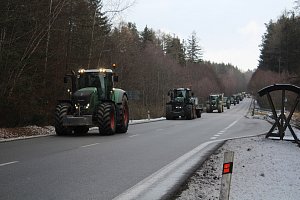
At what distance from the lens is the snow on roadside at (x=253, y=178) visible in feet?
24.9

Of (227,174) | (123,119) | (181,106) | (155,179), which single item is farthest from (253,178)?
(181,106)

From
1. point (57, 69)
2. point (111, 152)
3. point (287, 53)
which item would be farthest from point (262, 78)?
point (111, 152)

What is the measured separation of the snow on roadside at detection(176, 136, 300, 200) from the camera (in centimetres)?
758

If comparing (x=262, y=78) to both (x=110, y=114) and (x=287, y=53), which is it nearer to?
(x=287, y=53)

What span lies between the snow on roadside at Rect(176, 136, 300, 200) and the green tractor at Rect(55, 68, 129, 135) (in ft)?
23.3

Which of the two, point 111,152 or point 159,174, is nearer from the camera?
point 159,174

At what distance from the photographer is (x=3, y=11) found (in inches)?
755

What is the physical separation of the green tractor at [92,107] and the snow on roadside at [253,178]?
7.10 metres

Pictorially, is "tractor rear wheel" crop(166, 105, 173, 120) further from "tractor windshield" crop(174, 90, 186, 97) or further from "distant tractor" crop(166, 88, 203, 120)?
"tractor windshield" crop(174, 90, 186, 97)

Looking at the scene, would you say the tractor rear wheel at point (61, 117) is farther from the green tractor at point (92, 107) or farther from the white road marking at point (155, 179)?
the white road marking at point (155, 179)

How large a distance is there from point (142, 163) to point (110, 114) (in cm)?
858

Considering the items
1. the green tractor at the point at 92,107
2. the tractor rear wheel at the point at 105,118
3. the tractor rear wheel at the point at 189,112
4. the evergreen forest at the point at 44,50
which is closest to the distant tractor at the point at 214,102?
the evergreen forest at the point at 44,50

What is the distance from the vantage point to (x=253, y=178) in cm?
920

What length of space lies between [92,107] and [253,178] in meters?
11.9
